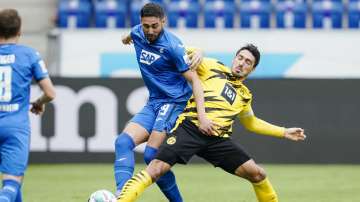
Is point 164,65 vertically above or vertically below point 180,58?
below

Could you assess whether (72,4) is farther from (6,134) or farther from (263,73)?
(6,134)

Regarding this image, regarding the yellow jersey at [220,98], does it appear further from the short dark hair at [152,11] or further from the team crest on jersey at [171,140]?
the short dark hair at [152,11]

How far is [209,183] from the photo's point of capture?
1227 cm

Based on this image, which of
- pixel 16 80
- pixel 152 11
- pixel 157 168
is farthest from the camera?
pixel 152 11

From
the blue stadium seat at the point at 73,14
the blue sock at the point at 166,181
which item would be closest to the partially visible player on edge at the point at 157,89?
the blue sock at the point at 166,181

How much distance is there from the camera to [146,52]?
336 inches

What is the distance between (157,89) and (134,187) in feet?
4.24

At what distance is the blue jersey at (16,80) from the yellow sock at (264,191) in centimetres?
229

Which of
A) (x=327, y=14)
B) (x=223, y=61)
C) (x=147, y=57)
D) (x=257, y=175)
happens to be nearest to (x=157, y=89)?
(x=147, y=57)

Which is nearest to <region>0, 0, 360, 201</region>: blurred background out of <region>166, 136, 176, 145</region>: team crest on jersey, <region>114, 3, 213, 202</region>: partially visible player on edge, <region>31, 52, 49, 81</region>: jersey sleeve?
<region>114, 3, 213, 202</region>: partially visible player on edge

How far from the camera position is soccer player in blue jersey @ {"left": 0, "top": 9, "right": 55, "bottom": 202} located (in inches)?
276

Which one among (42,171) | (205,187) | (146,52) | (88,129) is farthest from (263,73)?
(146,52)

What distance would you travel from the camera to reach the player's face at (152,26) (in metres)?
8.20

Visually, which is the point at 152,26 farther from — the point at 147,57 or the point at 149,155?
the point at 149,155
